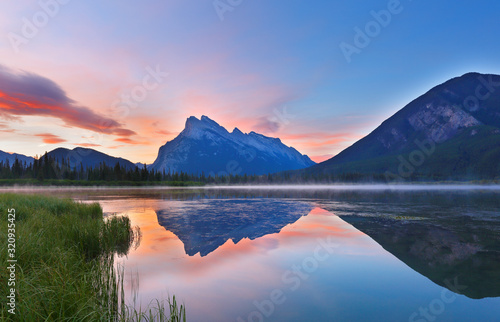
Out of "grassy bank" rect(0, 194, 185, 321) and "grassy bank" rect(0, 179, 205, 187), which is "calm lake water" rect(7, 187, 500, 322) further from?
"grassy bank" rect(0, 179, 205, 187)

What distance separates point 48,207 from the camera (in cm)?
2383

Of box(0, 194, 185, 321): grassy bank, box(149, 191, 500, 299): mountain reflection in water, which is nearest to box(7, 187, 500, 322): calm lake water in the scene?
box(149, 191, 500, 299): mountain reflection in water

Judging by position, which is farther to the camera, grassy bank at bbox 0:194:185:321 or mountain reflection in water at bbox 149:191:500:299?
mountain reflection in water at bbox 149:191:500:299

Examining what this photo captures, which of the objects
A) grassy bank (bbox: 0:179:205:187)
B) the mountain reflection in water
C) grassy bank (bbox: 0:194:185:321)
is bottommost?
the mountain reflection in water

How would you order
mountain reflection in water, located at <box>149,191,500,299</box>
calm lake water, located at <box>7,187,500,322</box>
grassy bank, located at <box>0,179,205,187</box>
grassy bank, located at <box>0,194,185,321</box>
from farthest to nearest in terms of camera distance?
1. grassy bank, located at <box>0,179,205,187</box>
2. mountain reflection in water, located at <box>149,191,500,299</box>
3. calm lake water, located at <box>7,187,500,322</box>
4. grassy bank, located at <box>0,194,185,321</box>

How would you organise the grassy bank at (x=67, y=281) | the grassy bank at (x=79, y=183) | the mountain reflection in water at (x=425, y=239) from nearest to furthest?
the grassy bank at (x=67, y=281) < the mountain reflection in water at (x=425, y=239) < the grassy bank at (x=79, y=183)

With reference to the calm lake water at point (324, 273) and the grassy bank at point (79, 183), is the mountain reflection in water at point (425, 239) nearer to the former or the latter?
the calm lake water at point (324, 273)

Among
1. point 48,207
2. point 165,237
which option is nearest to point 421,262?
point 165,237

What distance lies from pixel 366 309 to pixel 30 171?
221m

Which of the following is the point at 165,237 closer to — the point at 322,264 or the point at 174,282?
the point at 174,282

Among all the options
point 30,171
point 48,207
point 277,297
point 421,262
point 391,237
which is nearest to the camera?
point 277,297

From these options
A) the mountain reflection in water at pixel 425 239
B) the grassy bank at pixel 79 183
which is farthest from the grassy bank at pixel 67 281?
the grassy bank at pixel 79 183

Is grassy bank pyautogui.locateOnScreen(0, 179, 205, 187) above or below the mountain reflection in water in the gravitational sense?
above

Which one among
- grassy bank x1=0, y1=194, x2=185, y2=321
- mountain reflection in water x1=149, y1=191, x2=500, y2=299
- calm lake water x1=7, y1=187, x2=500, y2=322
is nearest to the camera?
grassy bank x1=0, y1=194, x2=185, y2=321
